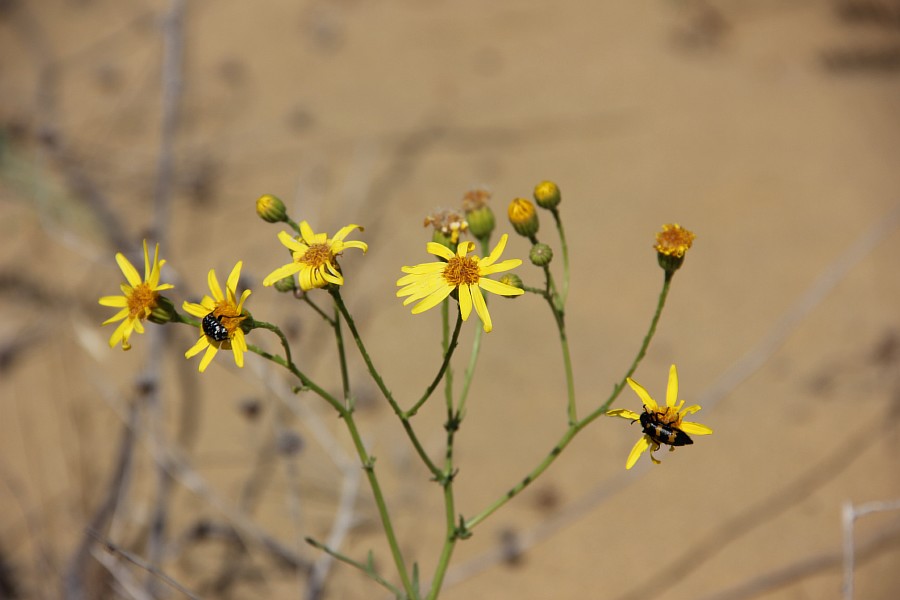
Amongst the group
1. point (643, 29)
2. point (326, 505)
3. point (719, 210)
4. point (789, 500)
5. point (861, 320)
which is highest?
point (643, 29)

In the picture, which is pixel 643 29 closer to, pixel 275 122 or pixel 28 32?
pixel 275 122

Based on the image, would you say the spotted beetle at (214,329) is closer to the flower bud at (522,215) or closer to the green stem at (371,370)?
the green stem at (371,370)

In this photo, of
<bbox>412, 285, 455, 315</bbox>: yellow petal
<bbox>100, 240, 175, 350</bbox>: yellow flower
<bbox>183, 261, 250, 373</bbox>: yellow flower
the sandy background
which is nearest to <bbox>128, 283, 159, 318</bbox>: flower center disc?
<bbox>100, 240, 175, 350</bbox>: yellow flower

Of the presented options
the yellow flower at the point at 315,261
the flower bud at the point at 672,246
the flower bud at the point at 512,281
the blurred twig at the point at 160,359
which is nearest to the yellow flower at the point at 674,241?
the flower bud at the point at 672,246

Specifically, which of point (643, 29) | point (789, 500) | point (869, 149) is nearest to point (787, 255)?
point (869, 149)

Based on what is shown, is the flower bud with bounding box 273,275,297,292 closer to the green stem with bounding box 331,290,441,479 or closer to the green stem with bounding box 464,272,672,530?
the green stem with bounding box 331,290,441,479

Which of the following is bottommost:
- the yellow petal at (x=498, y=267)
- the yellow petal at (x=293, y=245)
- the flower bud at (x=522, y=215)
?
the yellow petal at (x=293, y=245)
